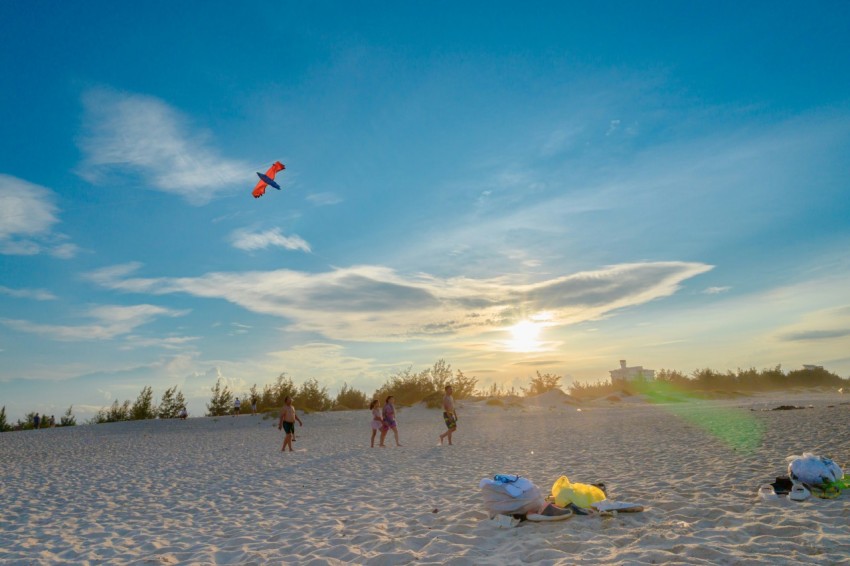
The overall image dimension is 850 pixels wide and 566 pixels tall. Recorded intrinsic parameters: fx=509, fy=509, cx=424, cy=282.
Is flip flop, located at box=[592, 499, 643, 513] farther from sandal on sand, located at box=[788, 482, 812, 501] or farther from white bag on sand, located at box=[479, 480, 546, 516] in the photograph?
sandal on sand, located at box=[788, 482, 812, 501]

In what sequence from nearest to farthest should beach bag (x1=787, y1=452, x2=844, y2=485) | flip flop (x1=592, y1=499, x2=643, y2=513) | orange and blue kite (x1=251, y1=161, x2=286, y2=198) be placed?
flip flop (x1=592, y1=499, x2=643, y2=513), beach bag (x1=787, y1=452, x2=844, y2=485), orange and blue kite (x1=251, y1=161, x2=286, y2=198)

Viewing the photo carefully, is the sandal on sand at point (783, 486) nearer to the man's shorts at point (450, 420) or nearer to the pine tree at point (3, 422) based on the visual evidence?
the man's shorts at point (450, 420)

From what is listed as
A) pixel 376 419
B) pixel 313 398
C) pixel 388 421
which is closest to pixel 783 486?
pixel 388 421

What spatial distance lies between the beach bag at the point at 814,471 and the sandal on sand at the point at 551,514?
115 inches

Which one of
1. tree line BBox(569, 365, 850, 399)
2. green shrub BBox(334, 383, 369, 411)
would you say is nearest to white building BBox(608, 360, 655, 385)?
tree line BBox(569, 365, 850, 399)

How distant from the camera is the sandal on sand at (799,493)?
19.6 ft

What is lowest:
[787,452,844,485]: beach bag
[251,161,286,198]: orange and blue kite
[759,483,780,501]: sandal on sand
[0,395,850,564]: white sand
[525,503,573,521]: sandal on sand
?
[0,395,850,564]: white sand

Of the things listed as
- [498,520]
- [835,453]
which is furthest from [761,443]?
[498,520]

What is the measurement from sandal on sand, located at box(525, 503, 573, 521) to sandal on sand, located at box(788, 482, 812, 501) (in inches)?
102

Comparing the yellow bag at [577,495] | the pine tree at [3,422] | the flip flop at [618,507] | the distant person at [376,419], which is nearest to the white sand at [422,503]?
the flip flop at [618,507]

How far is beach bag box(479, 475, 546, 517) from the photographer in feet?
19.9

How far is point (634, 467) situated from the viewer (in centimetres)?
918

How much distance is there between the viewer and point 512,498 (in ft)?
20.1

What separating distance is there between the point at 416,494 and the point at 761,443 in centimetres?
783
